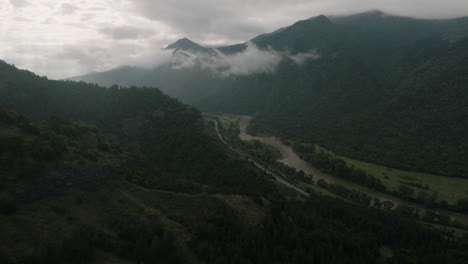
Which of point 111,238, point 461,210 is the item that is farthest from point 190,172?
point 461,210

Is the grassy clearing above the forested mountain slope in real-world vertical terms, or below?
below

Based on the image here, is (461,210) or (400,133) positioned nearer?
(461,210)

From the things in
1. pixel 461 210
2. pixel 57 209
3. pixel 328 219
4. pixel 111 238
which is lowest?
pixel 461 210

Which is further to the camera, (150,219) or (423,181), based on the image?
(423,181)

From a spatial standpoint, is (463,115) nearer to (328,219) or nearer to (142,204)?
(328,219)

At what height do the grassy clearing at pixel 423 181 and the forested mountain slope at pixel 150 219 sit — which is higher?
the forested mountain slope at pixel 150 219

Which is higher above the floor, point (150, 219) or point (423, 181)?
point (150, 219)

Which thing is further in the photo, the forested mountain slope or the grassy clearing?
the grassy clearing

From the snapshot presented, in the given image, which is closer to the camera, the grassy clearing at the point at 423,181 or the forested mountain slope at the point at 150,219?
the forested mountain slope at the point at 150,219
